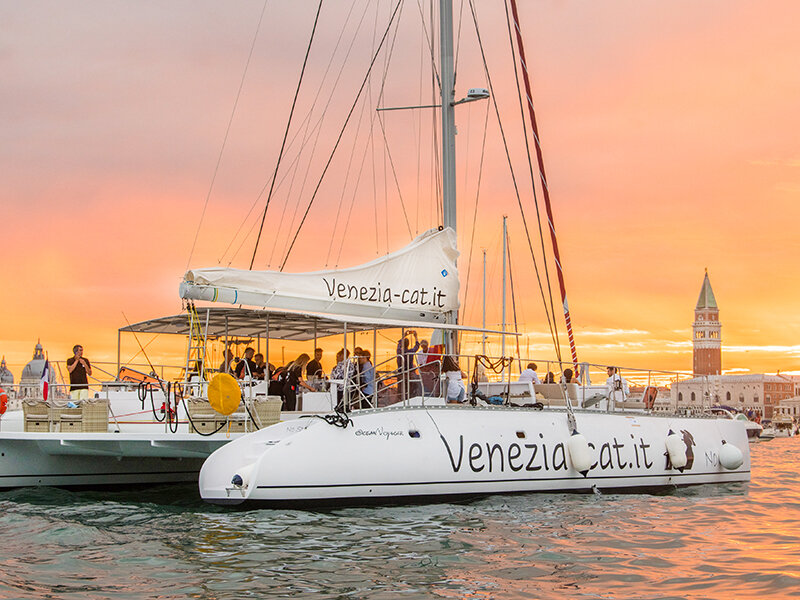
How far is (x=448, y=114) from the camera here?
1730cm

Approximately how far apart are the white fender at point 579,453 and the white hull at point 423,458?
0.39ft

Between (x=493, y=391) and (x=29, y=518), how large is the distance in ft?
26.7

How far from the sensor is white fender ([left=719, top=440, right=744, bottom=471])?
17.8 meters

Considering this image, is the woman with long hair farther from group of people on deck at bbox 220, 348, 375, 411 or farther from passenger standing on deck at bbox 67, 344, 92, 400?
passenger standing on deck at bbox 67, 344, 92, 400

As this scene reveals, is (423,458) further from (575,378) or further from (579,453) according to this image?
(575,378)

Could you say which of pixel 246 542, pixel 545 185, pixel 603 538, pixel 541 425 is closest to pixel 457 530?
pixel 603 538

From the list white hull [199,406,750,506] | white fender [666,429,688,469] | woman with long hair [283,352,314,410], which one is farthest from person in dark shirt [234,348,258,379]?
white fender [666,429,688,469]

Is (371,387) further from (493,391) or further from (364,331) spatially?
(493,391)

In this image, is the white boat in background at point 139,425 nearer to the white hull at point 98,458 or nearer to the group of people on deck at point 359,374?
the white hull at point 98,458

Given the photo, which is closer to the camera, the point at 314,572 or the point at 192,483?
the point at 314,572

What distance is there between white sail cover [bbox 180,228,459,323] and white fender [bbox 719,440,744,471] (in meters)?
6.28

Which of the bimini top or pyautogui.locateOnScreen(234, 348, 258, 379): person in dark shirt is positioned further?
pyautogui.locateOnScreen(234, 348, 258, 379): person in dark shirt

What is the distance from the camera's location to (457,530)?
11008mm

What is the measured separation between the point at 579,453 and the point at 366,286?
4.42 meters
